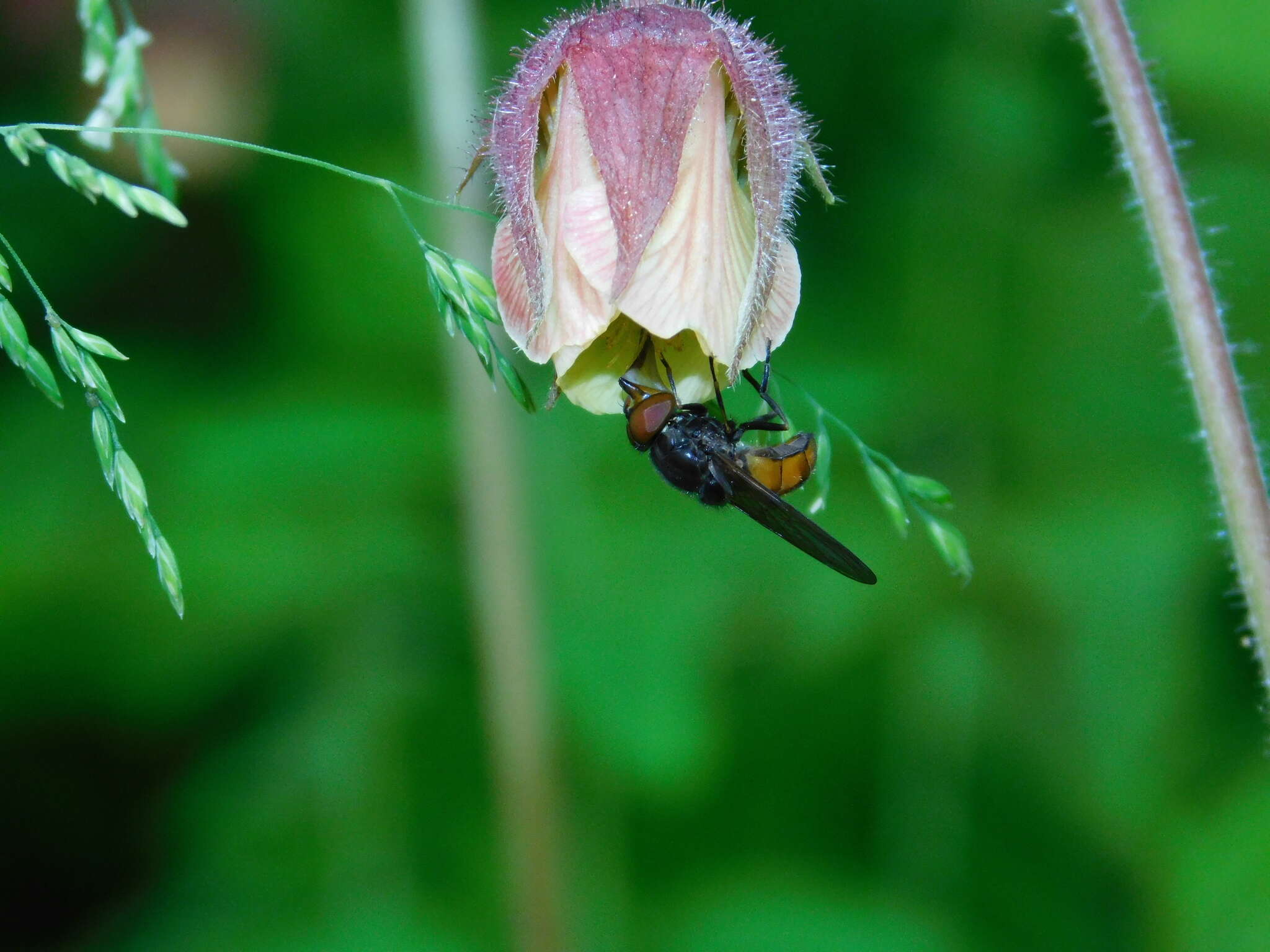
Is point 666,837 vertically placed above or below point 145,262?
below

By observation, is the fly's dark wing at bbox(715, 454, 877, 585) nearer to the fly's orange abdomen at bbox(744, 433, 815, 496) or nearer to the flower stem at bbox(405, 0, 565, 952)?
the fly's orange abdomen at bbox(744, 433, 815, 496)

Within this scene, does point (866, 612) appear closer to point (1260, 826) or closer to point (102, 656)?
point (1260, 826)

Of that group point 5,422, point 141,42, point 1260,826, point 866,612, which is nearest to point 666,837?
point 866,612

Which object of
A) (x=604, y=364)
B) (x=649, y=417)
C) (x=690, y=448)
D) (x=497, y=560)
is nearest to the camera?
(x=604, y=364)

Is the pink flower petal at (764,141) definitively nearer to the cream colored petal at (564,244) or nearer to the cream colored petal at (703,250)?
the cream colored petal at (703,250)

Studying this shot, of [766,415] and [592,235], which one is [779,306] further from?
[766,415]

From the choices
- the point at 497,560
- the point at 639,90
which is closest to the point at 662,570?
the point at 497,560

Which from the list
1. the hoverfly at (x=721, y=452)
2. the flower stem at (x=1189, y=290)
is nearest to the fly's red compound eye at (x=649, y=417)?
the hoverfly at (x=721, y=452)
